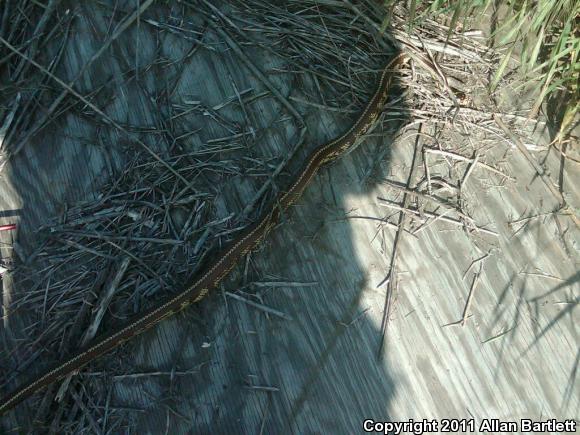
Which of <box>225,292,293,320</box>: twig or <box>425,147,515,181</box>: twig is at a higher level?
<box>425,147,515,181</box>: twig

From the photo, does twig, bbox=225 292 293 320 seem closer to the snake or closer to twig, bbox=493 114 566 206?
the snake

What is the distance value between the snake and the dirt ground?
0.07 metres

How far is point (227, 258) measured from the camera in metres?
2.61

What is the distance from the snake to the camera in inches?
94.0

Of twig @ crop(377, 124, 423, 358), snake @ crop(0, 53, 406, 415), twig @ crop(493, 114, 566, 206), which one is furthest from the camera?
twig @ crop(493, 114, 566, 206)

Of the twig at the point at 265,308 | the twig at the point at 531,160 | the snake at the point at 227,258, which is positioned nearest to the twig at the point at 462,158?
the twig at the point at 531,160

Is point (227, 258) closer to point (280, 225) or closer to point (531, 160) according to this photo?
point (280, 225)

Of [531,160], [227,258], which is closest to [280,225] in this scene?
[227,258]

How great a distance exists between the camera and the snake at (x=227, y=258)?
2389mm

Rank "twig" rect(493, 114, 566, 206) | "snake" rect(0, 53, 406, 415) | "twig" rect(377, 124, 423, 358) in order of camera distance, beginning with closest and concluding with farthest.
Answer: "snake" rect(0, 53, 406, 415) < "twig" rect(377, 124, 423, 358) < "twig" rect(493, 114, 566, 206)

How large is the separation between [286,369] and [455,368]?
79cm

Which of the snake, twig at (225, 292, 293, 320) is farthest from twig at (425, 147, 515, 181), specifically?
twig at (225, 292, 293, 320)

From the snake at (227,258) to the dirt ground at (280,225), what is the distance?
7cm

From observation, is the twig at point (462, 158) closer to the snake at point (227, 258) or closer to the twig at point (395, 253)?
the twig at point (395, 253)
